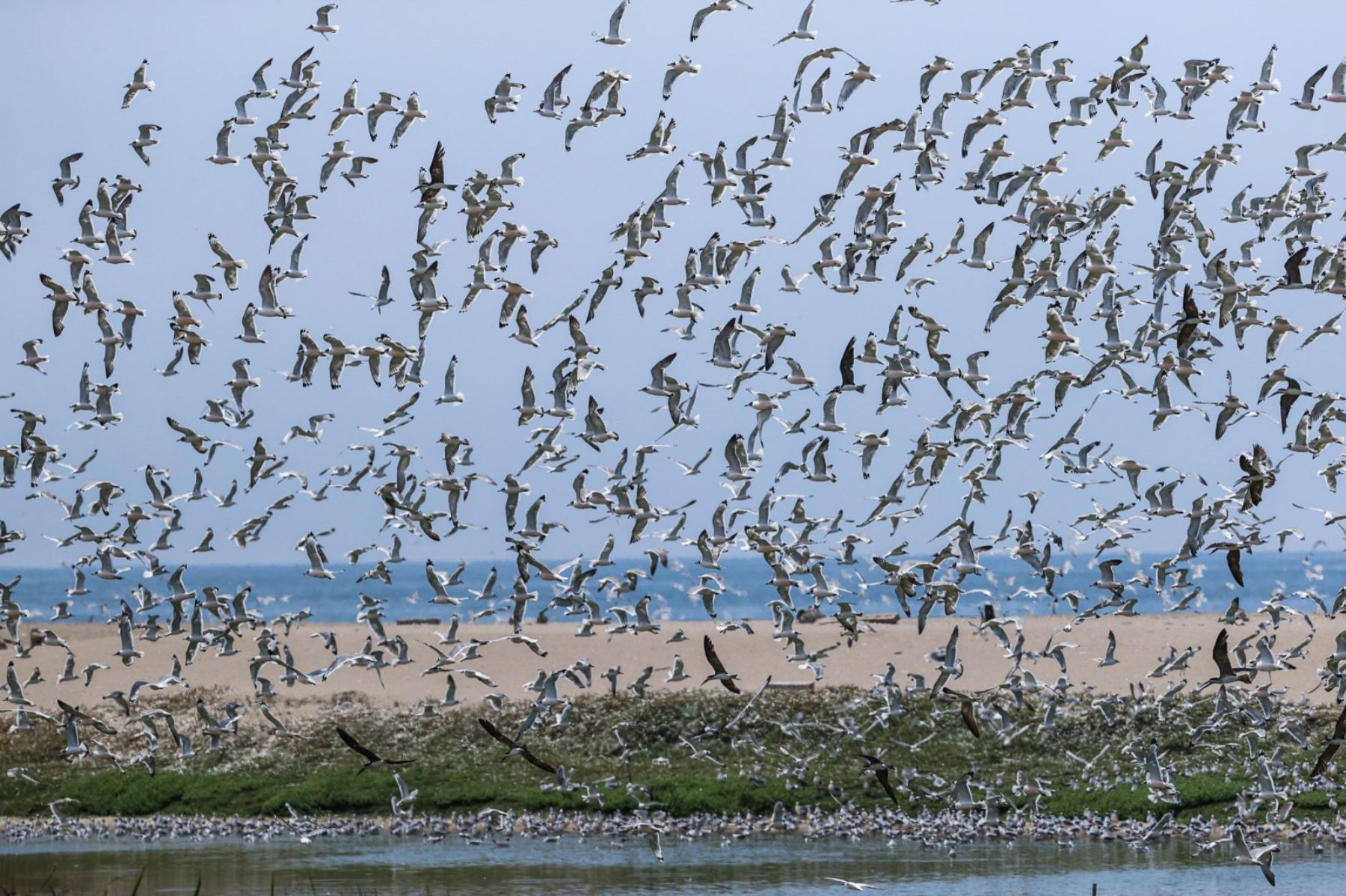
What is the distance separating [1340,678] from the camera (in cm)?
2820

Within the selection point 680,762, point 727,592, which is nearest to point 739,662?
point 680,762

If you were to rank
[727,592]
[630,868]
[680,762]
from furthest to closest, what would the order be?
[727,592]
[680,762]
[630,868]

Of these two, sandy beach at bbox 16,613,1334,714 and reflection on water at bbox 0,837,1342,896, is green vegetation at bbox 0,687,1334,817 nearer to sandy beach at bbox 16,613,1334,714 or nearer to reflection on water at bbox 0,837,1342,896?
reflection on water at bbox 0,837,1342,896

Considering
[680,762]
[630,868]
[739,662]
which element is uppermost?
[739,662]

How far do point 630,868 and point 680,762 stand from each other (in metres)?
5.02

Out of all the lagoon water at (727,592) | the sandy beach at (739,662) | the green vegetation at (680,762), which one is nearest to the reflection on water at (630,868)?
the green vegetation at (680,762)

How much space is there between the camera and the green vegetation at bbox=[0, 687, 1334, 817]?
3117 centimetres

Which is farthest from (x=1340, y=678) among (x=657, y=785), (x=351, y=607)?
(x=351, y=607)

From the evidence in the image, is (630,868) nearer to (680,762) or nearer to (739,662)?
(680,762)

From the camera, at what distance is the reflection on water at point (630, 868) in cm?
2659

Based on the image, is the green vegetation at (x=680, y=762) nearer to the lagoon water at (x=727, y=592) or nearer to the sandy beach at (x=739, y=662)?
the sandy beach at (x=739, y=662)

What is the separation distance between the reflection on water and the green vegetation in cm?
140

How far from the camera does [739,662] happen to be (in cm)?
4153

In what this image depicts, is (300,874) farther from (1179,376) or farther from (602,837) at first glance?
(1179,376)
